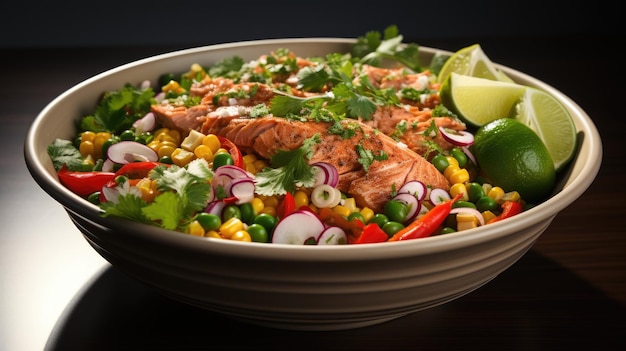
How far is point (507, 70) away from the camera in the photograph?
4594 millimetres

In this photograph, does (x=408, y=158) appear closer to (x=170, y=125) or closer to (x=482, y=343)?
(x=482, y=343)

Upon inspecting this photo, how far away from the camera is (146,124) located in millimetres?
4035

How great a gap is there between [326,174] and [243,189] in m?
0.35

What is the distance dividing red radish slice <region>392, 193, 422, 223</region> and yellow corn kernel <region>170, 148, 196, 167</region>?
0.89m

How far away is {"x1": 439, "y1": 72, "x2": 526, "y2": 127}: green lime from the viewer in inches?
160

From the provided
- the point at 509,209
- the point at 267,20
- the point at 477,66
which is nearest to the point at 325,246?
the point at 509,209

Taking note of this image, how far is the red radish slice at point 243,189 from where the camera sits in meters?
3.18

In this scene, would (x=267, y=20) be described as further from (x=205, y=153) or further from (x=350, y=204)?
(x=350, y=204)

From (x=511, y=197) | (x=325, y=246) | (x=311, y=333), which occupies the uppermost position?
(x=325, y=246)

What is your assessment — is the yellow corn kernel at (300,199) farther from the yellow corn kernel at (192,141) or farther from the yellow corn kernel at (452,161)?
the yellow corn kernel at (452,161)

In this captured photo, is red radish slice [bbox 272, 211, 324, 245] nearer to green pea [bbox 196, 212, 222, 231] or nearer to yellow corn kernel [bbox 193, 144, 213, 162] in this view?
green pea [bbox 196, 212, 222, 231]

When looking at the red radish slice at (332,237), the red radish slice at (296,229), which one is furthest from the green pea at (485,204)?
the red radish slice at (296,229)

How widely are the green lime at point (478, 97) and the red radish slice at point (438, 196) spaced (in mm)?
664

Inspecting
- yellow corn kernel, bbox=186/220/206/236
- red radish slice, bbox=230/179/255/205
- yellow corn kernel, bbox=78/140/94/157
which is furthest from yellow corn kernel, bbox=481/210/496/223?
yellow corn kernel, bbox=78/140/94/157
